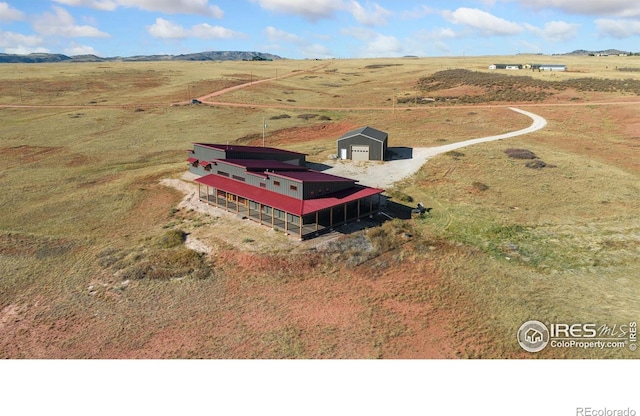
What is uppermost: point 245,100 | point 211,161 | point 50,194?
point 245,100

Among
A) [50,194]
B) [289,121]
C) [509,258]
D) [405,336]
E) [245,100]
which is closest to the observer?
[405,336]

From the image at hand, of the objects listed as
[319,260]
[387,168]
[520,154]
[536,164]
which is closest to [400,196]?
[387,168]

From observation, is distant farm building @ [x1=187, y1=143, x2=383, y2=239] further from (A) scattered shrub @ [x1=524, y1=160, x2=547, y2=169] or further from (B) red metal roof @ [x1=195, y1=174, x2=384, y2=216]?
(A) scattered shrub @ [x1=524, y1=160, x2=547, y2=169]

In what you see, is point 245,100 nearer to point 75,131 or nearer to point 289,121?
point 289,121

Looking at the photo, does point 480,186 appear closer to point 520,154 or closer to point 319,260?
point 520,154

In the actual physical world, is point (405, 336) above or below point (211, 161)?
below
